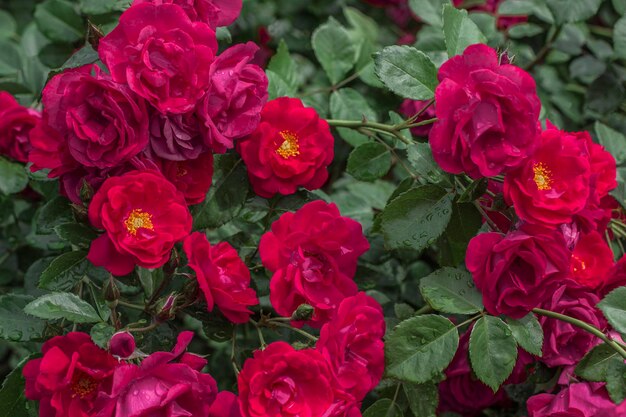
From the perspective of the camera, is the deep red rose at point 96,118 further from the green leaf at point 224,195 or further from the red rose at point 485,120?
the red rose at point 485,120

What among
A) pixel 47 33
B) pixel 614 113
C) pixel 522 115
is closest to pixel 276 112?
pixel 522 115

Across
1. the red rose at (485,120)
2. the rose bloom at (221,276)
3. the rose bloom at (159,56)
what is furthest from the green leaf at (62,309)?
the red rose at (485,120)

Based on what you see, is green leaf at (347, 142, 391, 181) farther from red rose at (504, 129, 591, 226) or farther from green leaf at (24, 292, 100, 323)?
green leaf at (24, 292, 100, 323)

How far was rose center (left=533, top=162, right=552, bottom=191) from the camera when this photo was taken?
1.14 meters

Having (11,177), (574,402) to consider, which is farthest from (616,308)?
(11,177)

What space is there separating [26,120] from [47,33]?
29cm

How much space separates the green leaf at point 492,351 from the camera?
1.10m

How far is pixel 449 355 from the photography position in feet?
3.73

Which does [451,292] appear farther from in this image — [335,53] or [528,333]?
[335,53]

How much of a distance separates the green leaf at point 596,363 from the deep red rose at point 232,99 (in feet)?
1.92

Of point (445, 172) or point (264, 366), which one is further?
point (445, 172)

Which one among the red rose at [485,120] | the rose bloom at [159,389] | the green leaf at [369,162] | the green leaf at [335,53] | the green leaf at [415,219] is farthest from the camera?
the green leaf at [335,53]

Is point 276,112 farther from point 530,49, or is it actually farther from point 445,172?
point 530,49

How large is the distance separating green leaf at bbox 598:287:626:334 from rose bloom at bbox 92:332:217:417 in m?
0.55
